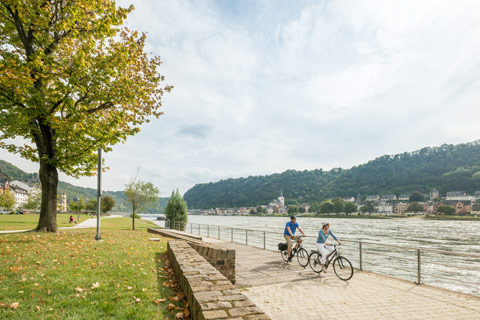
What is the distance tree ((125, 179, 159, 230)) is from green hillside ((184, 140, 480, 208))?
9354cm

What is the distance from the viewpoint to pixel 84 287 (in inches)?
177

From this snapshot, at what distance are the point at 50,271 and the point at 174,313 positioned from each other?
3050 mm

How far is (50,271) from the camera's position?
5.27m

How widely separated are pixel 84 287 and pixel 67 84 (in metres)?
8.37

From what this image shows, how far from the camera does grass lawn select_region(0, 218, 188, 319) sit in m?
3.62

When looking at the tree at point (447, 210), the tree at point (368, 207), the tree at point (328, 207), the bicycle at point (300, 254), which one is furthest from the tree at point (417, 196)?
the bicycle at point (300, 254)

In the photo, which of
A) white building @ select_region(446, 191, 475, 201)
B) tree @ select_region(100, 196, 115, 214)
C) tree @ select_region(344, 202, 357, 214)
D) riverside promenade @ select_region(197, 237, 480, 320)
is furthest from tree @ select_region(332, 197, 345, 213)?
riverside promenade @ select_region(197, 237, 480, 320)

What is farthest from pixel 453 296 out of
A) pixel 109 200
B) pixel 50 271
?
pixel 109 200

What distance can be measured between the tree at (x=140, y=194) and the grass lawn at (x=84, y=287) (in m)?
21.2

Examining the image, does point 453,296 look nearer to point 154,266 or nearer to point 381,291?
point 381,291

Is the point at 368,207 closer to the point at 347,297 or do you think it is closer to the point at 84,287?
the point at 347,297

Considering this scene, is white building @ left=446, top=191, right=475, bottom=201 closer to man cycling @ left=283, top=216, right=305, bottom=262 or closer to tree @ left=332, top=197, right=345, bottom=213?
tree @ left=332, top=197, right=345, bottom=213

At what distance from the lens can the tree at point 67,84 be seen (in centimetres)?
977

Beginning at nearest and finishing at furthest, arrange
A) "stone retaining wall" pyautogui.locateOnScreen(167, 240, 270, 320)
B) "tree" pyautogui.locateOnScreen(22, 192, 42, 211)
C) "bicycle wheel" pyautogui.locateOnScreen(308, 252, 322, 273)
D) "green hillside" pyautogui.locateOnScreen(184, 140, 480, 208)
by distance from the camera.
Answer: "stone retaining wall" pyautogui.locateOnScreen(167, 240, 270, 320)
"bicycle wheel" pyautogui.locateOnScreen(308, 252, 322, 273)
"tree" pyautogui.locateOnScreen(22, 192, 42, 211)
"green hillside" pyautogui.locateOnScreen(184, 140, 480, 208)
